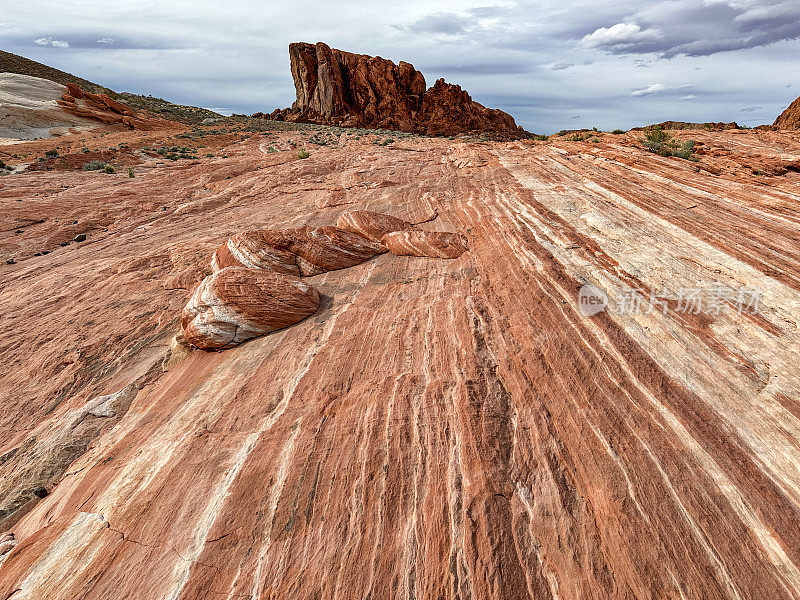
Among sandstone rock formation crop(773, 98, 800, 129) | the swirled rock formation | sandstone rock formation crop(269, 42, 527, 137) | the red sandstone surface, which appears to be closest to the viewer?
the red sandstone surface

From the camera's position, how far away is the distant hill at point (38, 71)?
56.8m

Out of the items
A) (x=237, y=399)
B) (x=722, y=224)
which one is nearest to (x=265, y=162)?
(x=237, y=399)

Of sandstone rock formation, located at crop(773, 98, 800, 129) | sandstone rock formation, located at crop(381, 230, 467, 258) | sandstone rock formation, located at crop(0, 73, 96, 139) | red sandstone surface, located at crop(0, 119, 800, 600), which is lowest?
red sandstone surface, located at crop(0, 119, 800, 600)

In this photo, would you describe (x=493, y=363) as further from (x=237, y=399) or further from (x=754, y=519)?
(x=237, y=399)

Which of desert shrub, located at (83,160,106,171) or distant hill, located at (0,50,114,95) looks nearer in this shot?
desert shrub, located at (83,160,106,171)

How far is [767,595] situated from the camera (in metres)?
3.02

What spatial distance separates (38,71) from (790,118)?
11472 centimetres

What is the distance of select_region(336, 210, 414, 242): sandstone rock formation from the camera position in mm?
10358

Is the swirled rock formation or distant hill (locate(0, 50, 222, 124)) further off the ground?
distant hill (locate(0, 50, 222, 124))

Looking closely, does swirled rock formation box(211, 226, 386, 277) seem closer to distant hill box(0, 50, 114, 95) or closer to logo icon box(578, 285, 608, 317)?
logo icon box(578, 285, 608, 317)

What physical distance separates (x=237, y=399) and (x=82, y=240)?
38.2 feet

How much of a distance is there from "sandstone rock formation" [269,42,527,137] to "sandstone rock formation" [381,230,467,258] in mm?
72610

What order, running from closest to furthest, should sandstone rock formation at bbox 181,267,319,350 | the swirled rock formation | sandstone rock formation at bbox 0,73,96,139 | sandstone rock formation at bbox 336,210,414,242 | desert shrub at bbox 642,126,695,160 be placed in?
1. sandstone rock formation at bbox 181,267,319,350
2. the swirled rock formation
3. sandstone rock formation at bbox 336,210,414,242
4. desert shrub at bbox 642,126,695,160
5. sandstone rock formation at bbox 0,73,96,139

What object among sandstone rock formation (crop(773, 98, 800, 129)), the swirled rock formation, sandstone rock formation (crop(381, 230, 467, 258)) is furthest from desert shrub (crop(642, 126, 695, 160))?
sandstone rock formation (crop(773, 98, 800, 129))
